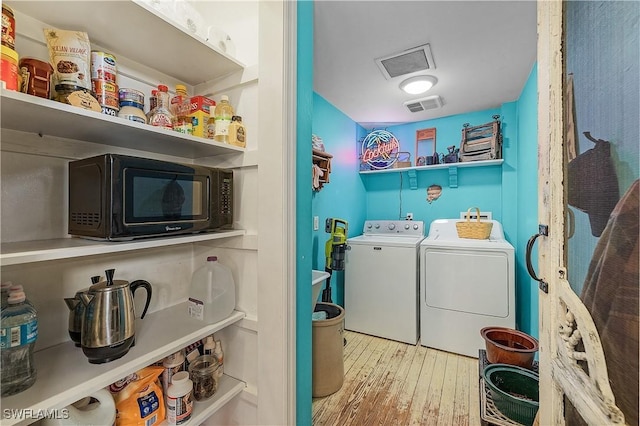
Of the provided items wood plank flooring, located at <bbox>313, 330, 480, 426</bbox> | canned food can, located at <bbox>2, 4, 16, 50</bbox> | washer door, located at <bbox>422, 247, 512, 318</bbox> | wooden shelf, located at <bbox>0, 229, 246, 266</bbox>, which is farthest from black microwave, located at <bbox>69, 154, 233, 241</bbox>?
washer door, located at <bbox>422, 247, 512, 318</bbox>

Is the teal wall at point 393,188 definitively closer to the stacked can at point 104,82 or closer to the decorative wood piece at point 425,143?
the decorative wood piece at point 425,143

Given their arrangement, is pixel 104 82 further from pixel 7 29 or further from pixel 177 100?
pixel 177 100

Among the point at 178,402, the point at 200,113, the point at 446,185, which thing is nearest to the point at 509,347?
the point at 446,185

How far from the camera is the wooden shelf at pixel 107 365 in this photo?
636mm

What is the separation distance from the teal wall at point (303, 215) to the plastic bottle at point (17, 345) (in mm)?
802

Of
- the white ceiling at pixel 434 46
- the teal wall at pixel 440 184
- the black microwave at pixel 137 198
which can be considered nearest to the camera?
the black microwave at pixel 137 198

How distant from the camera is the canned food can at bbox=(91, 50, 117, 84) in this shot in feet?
2.66

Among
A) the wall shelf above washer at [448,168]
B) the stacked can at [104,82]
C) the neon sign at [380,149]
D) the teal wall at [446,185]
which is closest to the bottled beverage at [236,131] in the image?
the stacked can at [104,82]

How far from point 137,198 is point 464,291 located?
8.24 feet

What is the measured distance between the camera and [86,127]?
0.80 m

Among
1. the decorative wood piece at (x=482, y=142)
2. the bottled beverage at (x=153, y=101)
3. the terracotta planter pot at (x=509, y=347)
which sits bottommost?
the terracotta planter pot at (x=509, y=347)

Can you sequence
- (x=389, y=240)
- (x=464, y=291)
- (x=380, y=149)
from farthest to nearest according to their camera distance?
(x=380, y=149) < (x=389, y=240) < (x=464, y=291)

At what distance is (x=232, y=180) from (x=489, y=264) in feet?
7.27

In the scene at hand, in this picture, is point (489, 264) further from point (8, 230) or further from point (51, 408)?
point (8, 230)
